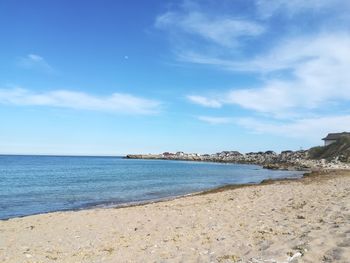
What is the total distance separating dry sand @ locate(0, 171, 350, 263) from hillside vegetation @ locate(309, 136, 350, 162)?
62.8 meters

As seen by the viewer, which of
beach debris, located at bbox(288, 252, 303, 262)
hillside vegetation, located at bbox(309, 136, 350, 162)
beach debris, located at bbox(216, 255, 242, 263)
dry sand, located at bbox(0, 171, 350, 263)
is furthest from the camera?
hillside vegetation, located at bbox(309, 136, 350, 162)

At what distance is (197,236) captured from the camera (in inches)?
443

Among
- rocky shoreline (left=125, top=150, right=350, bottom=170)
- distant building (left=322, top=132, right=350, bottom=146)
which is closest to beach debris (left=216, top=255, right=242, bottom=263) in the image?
rocky shoreline (left=125, top=150, right=350, bottom=170)

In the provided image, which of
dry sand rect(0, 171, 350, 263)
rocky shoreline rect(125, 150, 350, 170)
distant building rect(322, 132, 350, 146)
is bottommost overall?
dry sand rect(0, 171, 350, 263)

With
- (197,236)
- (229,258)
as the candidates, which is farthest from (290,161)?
(229,258)

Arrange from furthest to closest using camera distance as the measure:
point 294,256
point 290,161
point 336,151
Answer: point 290,161 → point 336,151 → point 294,256

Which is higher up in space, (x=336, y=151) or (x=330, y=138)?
(x=330, y=138)

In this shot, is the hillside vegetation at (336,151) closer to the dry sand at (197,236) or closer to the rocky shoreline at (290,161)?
the rocky shoreline at (290,161)

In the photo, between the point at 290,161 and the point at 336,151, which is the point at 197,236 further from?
the point at 290,161

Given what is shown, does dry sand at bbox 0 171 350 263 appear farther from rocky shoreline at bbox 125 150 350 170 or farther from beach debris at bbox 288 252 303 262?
rocky shoreline at bbox 125 150 350 170

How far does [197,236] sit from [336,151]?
8355cm

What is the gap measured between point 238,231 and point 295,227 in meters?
1.58

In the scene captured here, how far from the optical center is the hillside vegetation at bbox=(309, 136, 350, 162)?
76231 millimetres

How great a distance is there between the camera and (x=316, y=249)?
8047 mm
